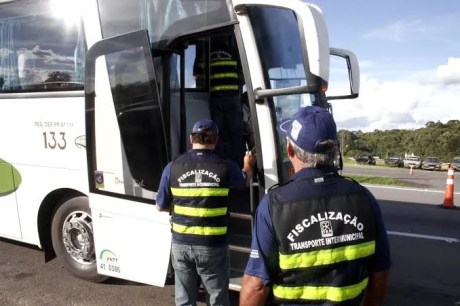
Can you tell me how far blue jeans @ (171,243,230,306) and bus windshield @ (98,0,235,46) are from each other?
2.01m

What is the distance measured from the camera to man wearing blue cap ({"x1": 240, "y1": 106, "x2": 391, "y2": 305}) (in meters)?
1.86

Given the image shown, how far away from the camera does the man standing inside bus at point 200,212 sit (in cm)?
342

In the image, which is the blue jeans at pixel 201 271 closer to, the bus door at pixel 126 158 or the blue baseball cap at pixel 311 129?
the bus door at pixel 126 158

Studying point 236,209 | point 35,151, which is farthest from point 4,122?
point 236,209

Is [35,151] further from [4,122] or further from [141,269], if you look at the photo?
[141,269]

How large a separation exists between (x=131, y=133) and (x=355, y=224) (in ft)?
9.74

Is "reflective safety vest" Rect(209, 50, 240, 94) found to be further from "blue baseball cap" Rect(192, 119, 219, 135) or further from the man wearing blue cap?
the man wearing blue cap

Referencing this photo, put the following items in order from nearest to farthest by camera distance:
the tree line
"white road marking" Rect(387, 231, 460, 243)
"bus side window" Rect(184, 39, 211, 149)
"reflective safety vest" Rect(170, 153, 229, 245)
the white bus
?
"reflective safety vest" Rect(170, 153, 229, 245)
the white bus
"bus side window" Rect(184, 39, 211, 149)
"white road marking" Rect(387, 231, 460, 243)
the tree line

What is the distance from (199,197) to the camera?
3.43 meters

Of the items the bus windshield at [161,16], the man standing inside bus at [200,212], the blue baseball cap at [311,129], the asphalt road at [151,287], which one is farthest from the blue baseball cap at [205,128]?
the asphalt road at [151,287]

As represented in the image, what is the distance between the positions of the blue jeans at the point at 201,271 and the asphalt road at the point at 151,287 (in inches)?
45.4

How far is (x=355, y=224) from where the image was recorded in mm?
1901

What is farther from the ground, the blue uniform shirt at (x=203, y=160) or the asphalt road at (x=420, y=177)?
the blue uniform shirt at (x=203, y=160)

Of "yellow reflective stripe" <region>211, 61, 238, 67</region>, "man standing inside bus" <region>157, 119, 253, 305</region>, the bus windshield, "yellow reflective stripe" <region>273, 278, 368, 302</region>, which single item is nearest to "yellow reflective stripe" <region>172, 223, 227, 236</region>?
"man standing inside bus" <region>157, 119, 253, 305</region>
